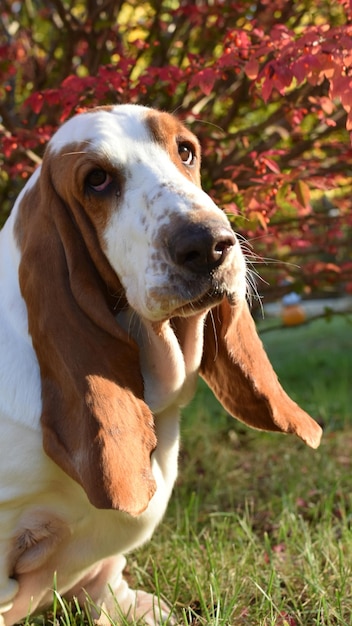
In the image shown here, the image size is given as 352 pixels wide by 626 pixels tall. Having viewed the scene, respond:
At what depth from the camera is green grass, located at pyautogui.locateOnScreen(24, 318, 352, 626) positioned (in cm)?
272

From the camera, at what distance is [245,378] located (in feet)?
8.55

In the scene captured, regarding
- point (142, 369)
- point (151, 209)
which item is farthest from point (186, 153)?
point (142, 369)

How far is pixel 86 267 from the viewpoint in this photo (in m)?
2.35

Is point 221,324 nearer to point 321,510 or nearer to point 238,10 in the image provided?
point 321,510

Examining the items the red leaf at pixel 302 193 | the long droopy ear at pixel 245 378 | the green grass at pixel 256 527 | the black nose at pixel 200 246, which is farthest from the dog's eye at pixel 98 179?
the green grass at pixel 256 527

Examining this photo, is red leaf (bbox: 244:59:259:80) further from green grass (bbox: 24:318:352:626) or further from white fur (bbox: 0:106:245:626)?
green grass (bbox: 24:318:352:626)

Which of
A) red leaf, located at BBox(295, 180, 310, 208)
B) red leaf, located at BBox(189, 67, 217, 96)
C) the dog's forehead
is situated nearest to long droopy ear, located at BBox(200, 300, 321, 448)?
the dog's forehead

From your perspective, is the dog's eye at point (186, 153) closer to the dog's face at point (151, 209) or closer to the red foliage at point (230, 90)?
the dog's face at point (151, 209)

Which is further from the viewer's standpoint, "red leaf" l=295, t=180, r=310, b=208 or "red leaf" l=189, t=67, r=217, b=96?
"red leaf" l=295, t=180, r=310, b=208

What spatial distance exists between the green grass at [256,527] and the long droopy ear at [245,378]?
49 cm

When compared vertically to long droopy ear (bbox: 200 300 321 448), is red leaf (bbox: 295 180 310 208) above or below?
above

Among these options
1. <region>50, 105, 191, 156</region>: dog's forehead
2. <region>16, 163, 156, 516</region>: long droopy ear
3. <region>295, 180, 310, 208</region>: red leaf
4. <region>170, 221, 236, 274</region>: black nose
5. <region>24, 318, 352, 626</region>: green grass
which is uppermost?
<region>50, 105, 191, 156</region>: dog's forehead

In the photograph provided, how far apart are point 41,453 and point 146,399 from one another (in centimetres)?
37

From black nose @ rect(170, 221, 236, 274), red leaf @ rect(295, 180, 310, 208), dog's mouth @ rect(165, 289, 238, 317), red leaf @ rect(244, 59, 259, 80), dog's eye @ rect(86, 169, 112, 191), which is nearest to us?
black nose @ rect(170, 221, 236, 274)
